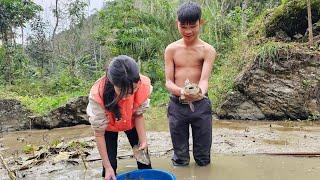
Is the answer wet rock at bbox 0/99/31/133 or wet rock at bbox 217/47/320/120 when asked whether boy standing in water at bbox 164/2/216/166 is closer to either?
wet rock at bbox 217/47/320/120

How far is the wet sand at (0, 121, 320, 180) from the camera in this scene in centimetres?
332

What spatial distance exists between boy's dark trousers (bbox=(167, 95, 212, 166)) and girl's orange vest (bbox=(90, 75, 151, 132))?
58cm

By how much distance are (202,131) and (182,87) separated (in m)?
0.41

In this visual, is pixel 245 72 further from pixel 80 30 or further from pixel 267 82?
pixel 80 30

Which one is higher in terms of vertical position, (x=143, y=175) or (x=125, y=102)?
(x=125, y=102)

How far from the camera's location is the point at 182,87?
138 inches

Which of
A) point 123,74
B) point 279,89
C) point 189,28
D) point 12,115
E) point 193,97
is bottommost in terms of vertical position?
point 12,115

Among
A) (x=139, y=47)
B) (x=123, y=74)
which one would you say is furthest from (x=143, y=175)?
(x=139, y=47)

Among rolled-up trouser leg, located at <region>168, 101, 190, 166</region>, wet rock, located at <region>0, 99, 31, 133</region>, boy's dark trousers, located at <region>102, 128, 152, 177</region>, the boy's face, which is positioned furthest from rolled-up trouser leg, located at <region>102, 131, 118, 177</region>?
wet rock, located at <region>0, 99, 31, 133</region>

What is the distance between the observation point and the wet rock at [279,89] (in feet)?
20.8

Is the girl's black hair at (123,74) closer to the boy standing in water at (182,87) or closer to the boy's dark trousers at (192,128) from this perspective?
the boy standing in water at (182,87)

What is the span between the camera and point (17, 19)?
15828mm

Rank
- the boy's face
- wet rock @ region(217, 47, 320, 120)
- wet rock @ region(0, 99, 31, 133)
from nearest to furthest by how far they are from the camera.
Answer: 1. the boy's face
2. wet rock @ region(217, 47, 320, 120)
3. wet rock @ region(0, 99, 31, 133)

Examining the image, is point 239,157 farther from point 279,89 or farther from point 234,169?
point 279,89
